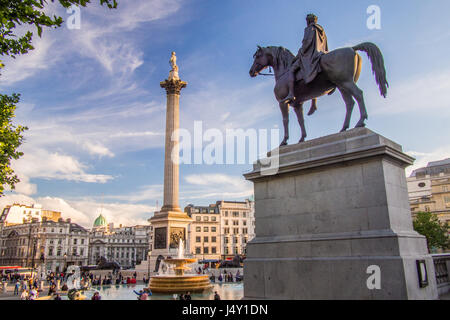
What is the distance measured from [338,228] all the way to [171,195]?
127 feet

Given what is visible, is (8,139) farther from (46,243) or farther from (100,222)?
(100,222)

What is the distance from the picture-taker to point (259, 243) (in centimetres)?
957

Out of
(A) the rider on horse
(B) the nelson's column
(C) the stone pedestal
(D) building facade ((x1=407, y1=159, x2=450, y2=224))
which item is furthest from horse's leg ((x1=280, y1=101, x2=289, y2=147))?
(D) building facade ((x1=407, y1=159, x2=450, y2=224))

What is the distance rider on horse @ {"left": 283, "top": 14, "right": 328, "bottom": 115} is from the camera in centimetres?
1016

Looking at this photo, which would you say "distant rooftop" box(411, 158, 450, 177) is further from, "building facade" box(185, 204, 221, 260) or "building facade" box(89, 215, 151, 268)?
"building facade" box(89, 215, 151, 268)

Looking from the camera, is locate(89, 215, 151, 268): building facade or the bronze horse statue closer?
the bronze horse statue

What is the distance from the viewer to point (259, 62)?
11.7m

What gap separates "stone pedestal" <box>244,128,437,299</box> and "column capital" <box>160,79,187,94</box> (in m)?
41.2

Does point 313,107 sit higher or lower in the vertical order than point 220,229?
lower

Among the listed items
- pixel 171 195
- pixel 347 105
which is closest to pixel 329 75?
pixel 347 105

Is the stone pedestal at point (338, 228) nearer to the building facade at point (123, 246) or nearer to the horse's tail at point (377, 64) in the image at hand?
the horse's tail at point (377, 64)

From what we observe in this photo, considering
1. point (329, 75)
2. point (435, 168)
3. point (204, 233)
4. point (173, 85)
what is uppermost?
point (173, 85)

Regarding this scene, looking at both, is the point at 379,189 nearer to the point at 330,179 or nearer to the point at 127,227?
the point at 330,179
